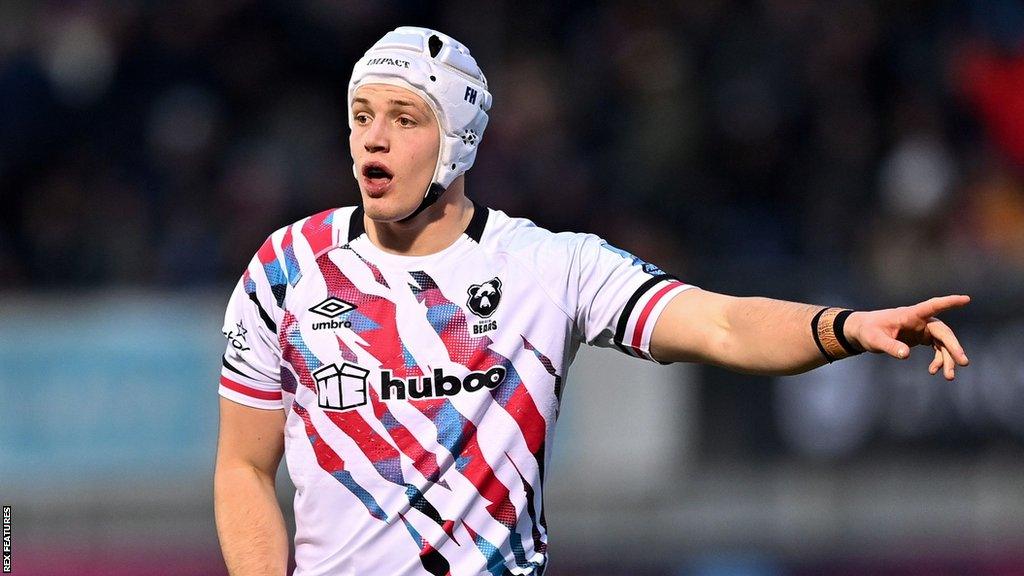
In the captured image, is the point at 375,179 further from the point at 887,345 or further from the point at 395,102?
the point at 887,345

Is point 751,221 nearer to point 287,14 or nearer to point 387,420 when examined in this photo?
point 287,14

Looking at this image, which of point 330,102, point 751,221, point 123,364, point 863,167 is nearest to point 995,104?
point 863,167

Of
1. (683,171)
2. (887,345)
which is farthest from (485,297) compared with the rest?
(683,171)

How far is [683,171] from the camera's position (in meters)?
14.6

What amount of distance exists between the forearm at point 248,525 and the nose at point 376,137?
3.76ft

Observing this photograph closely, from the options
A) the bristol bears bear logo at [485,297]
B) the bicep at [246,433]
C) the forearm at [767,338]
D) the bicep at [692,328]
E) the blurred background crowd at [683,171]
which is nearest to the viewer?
the forearm at [767,338]

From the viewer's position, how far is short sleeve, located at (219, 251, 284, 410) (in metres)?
5.39

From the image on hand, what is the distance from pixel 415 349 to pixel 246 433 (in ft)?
2.17

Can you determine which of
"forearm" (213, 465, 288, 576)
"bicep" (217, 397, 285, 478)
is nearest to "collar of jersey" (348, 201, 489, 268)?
"bicep" (217, 397, 285, 478)

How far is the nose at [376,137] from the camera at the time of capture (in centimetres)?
522

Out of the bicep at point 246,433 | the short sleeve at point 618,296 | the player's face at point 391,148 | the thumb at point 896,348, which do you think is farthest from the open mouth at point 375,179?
the thumb at point 896,348

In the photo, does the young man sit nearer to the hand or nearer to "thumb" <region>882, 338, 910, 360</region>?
the hand

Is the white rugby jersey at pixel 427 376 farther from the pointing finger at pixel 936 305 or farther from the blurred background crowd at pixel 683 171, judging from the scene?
the blurred background crowd at pixel 683 171

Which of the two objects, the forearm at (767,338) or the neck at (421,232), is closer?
the forearm at (767,338)
